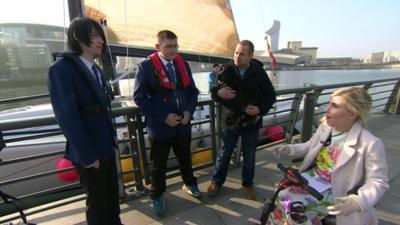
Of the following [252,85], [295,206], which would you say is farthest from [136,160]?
[295,206]

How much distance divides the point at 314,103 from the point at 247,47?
216 centimetres

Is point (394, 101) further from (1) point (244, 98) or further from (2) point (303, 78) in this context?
(2) point (303, 78)

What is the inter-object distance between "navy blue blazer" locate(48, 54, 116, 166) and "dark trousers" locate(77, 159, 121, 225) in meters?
0.11

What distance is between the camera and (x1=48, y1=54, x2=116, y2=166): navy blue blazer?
1663 millimetres

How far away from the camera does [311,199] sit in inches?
71.6

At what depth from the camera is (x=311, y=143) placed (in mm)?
2201

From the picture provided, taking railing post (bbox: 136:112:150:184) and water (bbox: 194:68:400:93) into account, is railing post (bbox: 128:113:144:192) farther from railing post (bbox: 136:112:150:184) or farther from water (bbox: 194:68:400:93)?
water (bbox: 194:68:400:93)

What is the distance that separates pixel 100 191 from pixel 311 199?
57.1 inches

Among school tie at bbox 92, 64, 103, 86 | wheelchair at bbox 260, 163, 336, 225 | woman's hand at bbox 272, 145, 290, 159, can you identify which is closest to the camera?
wheelchair at bbox 260, 163, 336, 225

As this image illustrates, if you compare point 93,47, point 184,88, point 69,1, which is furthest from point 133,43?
point 93,47

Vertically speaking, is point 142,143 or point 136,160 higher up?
point 142,143

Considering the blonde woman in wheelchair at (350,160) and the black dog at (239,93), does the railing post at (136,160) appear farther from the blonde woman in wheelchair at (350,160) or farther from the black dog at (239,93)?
the blonde woman in wheelchair at (350,160)

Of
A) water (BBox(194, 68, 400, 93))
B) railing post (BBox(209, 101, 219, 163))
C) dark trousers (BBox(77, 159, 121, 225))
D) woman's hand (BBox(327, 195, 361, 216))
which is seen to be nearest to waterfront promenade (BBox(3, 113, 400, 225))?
railing post (BBox(209, 101, 219, 163))

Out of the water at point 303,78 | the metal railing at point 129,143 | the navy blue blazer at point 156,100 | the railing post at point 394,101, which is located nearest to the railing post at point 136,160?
the metal railing at point 129,143
